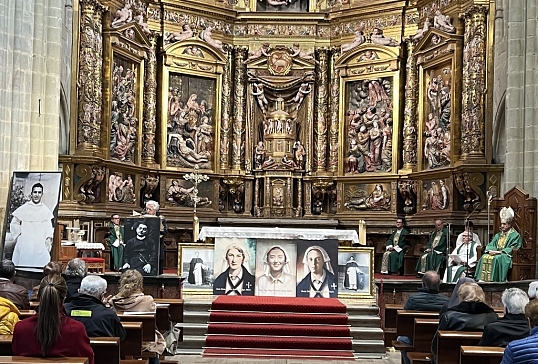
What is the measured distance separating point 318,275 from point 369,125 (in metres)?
7.53

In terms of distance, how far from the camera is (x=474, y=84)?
685 inches

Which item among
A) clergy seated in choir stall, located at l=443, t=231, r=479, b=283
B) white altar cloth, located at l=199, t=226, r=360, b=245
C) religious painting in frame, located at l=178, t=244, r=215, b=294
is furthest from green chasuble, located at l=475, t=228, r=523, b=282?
religious painting in frame, located at l=178, t=244, r=215, b=294

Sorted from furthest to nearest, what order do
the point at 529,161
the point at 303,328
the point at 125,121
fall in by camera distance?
the point at 125,121 < the point at 529,161 < the point at 303,328

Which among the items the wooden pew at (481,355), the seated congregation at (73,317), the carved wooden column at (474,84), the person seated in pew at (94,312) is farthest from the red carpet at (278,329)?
the carved wooden column at (474,84)

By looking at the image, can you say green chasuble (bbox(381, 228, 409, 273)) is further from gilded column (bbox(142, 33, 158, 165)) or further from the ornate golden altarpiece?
gilded column (bbox(142, 33, 158, 165))

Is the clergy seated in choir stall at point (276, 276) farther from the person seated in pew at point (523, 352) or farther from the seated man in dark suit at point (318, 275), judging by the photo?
the person seated in pew at point (523, 352)

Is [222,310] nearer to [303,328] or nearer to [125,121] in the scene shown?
[303,328]

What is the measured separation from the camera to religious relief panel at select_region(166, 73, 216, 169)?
20.5 meters

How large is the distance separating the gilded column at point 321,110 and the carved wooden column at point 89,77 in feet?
18.8

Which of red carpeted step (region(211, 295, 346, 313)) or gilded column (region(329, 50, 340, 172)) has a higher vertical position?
gilded column (region(329, 50, 340, 172))

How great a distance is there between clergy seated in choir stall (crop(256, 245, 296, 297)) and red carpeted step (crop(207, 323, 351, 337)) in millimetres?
1726

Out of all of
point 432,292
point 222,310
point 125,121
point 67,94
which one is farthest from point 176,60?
point 432,292

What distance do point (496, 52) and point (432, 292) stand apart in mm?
8570

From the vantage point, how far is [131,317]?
316 inches
